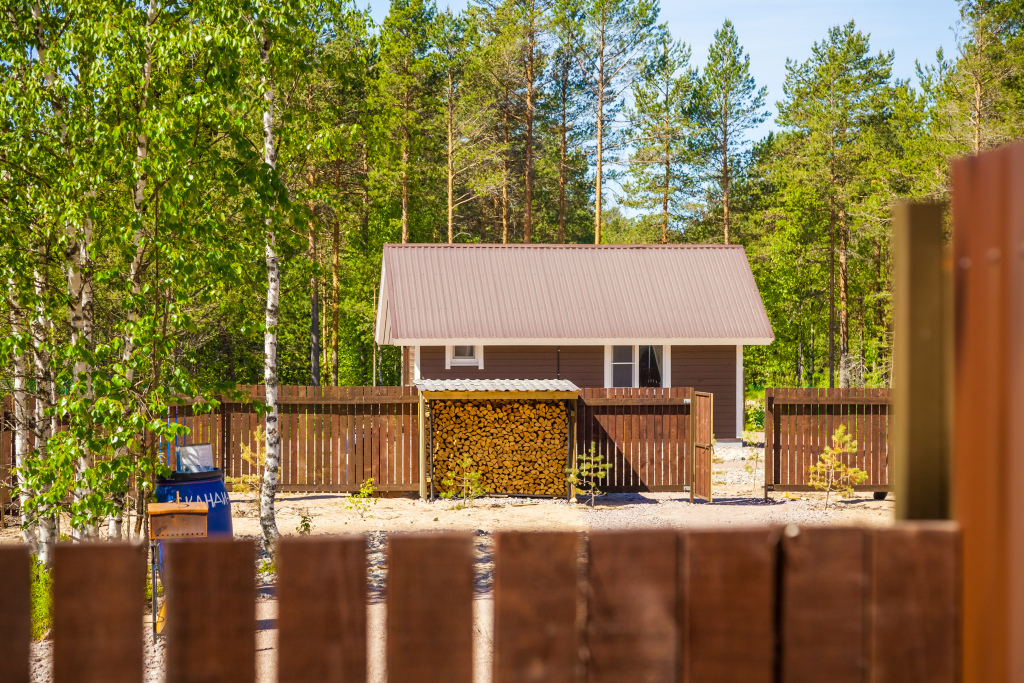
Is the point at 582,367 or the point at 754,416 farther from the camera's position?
the point at 754,416

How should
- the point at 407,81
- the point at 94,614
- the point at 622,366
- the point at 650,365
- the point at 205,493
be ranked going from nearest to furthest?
the point at 94,614 < the point at 205,493 < the point at 622,366 < the point at 650,365 < the point at 407,81

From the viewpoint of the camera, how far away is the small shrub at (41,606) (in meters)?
6.26

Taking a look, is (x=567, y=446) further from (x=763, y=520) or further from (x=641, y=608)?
(x=641, y=608)

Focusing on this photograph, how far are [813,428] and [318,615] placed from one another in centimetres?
1300

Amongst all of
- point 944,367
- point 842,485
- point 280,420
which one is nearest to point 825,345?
point 842,485

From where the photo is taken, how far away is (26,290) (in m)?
6.49

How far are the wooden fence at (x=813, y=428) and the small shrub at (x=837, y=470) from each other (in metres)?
0.15

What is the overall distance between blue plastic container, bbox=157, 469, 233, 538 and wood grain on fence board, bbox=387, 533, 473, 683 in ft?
19.4

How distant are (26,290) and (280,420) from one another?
6644 millimetres

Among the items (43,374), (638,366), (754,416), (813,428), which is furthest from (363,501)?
(754,416)

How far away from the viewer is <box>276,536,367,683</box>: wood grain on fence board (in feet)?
4.26

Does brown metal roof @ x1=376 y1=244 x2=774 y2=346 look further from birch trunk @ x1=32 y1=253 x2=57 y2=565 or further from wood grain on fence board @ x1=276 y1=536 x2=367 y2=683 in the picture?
wood grain on fence board @ x1=276 y1=536 x2=367 y2=683

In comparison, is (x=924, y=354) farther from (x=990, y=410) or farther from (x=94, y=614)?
(x=94, y=614)

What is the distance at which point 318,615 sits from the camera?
1303 mm
